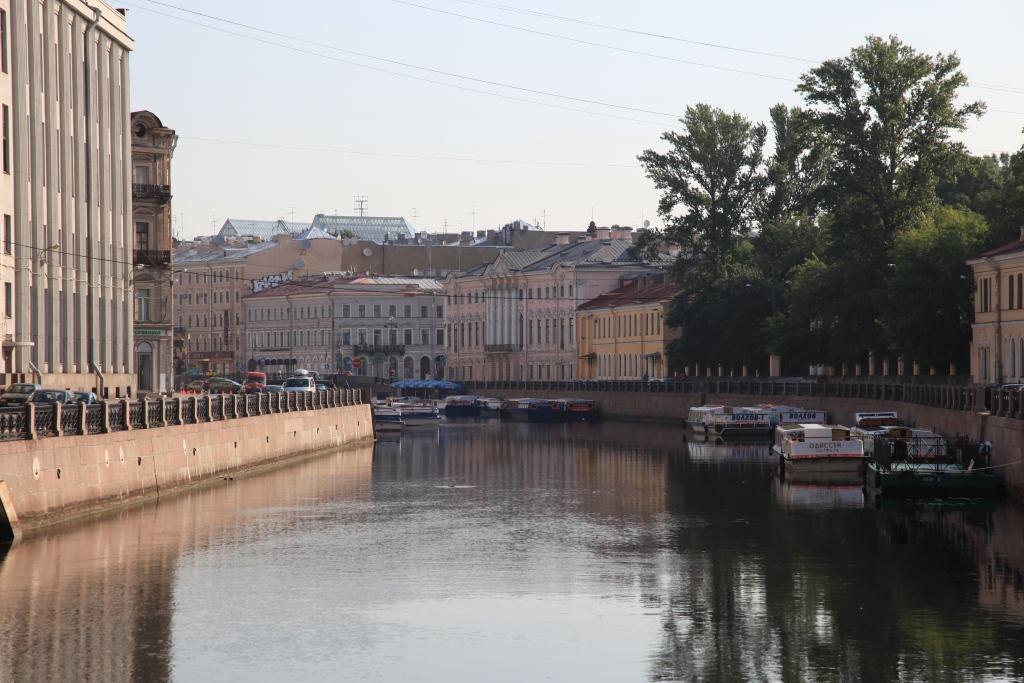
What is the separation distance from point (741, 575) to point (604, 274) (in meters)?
110

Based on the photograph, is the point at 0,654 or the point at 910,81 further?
the point at 910,81

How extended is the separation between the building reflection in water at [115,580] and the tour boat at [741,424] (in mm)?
35752

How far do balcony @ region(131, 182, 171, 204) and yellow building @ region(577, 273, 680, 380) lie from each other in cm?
4343

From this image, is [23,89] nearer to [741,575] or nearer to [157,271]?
[157,271]

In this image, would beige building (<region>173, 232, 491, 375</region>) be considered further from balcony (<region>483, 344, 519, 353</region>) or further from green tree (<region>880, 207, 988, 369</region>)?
green tree (<region>880, 207, 988, 369</region>)

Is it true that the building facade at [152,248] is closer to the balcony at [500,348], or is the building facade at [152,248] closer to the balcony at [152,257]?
the balcony at [152,257]

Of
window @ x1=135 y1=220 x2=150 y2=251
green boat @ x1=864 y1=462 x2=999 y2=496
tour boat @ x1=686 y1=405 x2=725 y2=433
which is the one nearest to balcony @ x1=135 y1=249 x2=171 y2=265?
window @ x1=135 y1=220 x2=150 y2=251

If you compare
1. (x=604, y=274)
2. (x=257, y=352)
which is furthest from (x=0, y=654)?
(x=257, y=352)

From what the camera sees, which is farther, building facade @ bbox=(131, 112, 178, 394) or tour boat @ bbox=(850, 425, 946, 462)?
building facade @ bbox=(131, 112, 178, 394)

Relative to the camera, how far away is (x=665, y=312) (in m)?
127

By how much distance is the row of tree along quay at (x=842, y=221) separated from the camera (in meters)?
81.8

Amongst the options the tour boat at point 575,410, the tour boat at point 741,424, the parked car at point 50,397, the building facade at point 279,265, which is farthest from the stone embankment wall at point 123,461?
the building facade at point 279,265

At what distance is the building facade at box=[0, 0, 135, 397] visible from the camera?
6306 cm

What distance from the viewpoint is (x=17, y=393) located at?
5453cm
